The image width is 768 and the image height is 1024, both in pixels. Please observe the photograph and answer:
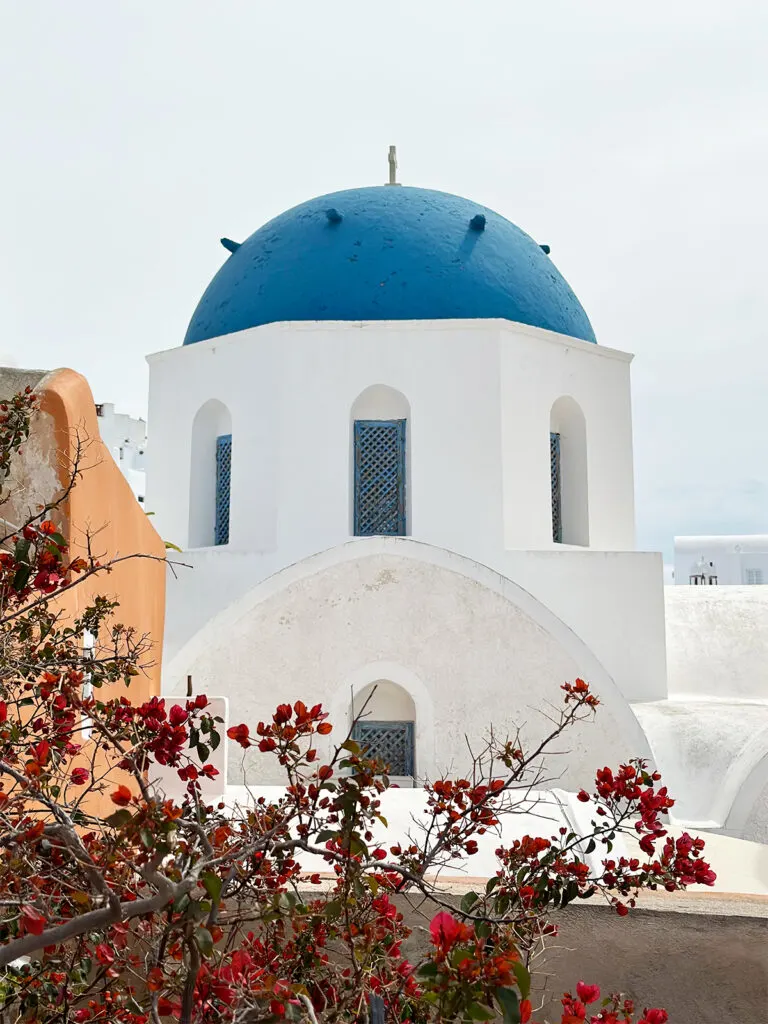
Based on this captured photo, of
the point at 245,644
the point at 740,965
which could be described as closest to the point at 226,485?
the point at 245,644

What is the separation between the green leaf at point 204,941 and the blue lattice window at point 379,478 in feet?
Answer: 21.1

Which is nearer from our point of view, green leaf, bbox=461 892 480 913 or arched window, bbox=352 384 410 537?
green leaf, bbox=461 892 480 913

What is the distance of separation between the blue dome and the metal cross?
2.13 ft

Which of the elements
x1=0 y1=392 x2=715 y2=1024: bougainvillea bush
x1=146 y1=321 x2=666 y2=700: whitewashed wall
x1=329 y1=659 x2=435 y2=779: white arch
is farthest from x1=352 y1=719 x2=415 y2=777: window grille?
x1=0 y1=392 x2=715 y2=1024: bougainvillea bush

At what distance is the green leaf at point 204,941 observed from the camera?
1.34 meters

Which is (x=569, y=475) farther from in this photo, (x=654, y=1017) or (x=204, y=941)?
(x=204, y=941)

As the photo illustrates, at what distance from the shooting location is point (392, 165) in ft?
32.3

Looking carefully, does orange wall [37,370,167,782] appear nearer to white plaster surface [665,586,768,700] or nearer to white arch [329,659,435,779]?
white arch [329,659,435,779]

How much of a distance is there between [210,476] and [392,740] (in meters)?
3.52

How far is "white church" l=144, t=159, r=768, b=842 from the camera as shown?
5688 mm

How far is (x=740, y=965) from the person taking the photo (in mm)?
2928

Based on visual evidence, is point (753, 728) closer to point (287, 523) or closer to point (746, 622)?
point (746, 622)

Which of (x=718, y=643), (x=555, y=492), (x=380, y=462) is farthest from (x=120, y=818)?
(x=718, y=643)

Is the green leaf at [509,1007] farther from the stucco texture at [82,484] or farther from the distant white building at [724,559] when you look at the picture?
the distant white building at [724,559]
